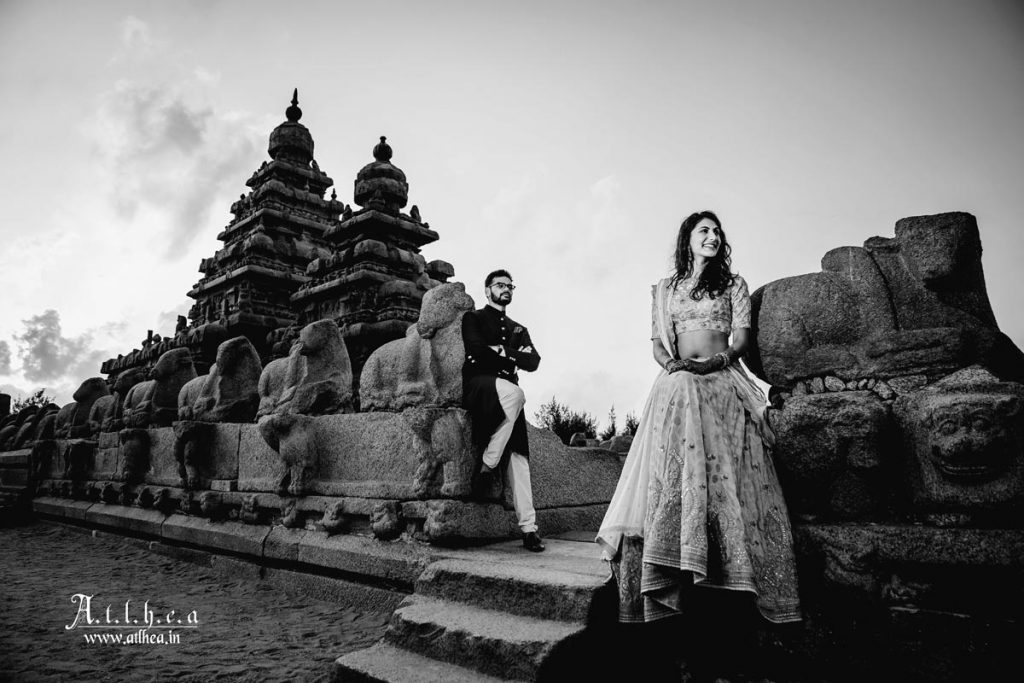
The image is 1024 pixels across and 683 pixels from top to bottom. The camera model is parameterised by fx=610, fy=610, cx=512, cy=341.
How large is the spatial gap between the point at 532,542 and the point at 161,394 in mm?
7305

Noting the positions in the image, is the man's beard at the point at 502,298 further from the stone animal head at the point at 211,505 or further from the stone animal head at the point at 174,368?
the stone animal head at the point at 174,368

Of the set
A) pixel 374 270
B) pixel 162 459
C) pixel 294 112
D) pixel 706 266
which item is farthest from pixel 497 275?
pixel 294 112

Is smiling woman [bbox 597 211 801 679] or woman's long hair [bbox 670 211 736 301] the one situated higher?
woman's long hair [bbox 670 211 736 301]

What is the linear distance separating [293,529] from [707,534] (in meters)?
4.11

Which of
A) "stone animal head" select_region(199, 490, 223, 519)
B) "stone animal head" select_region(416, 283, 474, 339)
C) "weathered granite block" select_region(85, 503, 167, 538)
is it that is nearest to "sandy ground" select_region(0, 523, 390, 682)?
"stone animal head" select_region(199, 490, 223, 519)

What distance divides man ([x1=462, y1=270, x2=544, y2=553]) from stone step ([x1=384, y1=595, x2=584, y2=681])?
0.93 m

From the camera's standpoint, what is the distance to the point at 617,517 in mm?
2689

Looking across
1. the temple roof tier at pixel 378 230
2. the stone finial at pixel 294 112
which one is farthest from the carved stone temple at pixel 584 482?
the stone finial at pixel 294 112

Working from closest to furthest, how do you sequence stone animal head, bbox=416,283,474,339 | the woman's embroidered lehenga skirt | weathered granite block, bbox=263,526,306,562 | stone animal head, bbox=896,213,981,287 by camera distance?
the woman's embroidered lehenga skirt, stone animal head, bbox=896,213,981,287, stone animal head, bbox=416,283,474,339, weathered granite block, bbox=263,526,306,562

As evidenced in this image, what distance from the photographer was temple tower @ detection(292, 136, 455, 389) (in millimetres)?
11555

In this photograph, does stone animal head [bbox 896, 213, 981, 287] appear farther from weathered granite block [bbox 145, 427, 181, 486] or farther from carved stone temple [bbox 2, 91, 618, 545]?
weathered granite block [bbox 145, 427, 181, 486]

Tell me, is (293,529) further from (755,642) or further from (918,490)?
(918,490)

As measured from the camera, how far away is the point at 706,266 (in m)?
2.94

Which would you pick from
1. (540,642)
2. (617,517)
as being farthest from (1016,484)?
(540,642)
